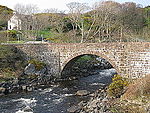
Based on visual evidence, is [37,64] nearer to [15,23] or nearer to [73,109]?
[73,109]

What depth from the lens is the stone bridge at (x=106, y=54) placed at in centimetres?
2355

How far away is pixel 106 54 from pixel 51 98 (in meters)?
8.46

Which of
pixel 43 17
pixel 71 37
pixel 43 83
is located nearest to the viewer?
pixel 43 83

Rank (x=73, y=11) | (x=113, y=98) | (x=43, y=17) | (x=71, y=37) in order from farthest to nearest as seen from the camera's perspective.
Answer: (x=43, y=17) → (x=71, y=37) → (x=73, y=11) → (x=113, y=98)

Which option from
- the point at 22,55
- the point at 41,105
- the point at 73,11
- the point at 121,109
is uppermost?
the point at 73,11

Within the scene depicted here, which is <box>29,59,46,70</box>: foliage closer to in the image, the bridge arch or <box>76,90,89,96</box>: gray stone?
the bridge arch

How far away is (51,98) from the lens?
73.3ft

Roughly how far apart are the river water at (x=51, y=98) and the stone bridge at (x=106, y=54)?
348cm

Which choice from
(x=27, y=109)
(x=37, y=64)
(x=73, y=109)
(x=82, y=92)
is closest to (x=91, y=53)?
(x=82, y=92)

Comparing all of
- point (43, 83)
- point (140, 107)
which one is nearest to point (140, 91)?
point (140, 107)

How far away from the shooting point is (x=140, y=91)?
17.0 m

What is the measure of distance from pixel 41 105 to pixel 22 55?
49.8ft

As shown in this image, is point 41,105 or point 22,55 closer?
point 41,105

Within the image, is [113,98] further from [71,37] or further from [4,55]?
[71,37]
